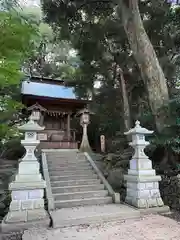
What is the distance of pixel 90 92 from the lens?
12430mm

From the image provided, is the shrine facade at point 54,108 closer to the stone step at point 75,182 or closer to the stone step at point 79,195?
the stone step at point 75,182

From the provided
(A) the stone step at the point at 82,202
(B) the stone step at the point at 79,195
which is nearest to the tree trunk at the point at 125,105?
(B) the stone step at the point at 79,195

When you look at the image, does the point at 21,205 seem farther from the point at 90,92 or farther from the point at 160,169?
the point at 90,92

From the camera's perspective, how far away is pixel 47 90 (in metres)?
13.4

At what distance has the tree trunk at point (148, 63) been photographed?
7145mm

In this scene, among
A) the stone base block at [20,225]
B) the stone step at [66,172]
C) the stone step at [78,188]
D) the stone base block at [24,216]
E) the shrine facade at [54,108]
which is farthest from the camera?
the shrine facade at [54,108]

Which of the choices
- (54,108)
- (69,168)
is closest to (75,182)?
(69,168)

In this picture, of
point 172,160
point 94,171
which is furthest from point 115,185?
point 172,160

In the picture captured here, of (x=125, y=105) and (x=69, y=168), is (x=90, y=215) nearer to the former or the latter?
(x=69, y=168)

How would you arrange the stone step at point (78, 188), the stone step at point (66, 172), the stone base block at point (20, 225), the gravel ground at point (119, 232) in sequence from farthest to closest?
the stone step at point (66, 172)
the stone step at point (78, 188)
the stone base block at point (20, 225)
the gravel ground at point (119, 232)

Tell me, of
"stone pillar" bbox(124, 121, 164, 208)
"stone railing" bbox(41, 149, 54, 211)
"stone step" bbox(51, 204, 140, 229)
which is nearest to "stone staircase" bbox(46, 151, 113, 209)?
"stone railing" bbox(41, 149, 54, 211)

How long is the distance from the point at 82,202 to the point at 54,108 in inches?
286

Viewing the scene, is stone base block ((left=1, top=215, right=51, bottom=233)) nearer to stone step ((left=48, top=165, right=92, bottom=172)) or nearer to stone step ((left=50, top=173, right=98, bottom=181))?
stone step ((left=50, top=173, right=98, bottom=181))

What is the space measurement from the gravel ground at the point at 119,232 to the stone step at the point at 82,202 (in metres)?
1.35
